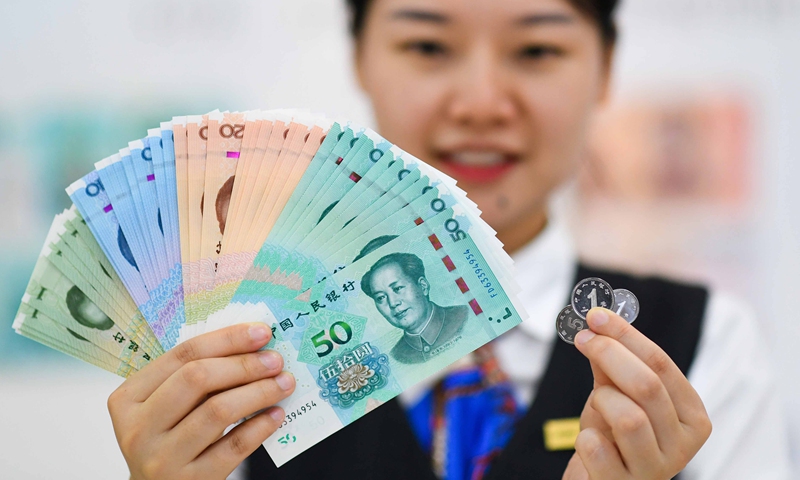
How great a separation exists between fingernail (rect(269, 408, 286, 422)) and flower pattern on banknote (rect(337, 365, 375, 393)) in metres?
0.08

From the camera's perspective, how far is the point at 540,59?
1227mm

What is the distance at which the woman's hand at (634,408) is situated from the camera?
0.73 meters

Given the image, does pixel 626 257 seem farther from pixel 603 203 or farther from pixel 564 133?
pixel 564 133

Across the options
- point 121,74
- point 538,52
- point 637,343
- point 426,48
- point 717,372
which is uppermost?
point 121,74

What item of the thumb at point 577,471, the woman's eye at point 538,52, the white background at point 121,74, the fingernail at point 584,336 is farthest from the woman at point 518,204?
the white background at point 121,74

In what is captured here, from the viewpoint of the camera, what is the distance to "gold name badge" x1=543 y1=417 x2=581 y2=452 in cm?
112

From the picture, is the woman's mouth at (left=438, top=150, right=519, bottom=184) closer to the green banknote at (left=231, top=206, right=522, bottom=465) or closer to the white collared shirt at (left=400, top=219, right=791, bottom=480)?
the white collared shirt at (left=400, top=219, right=791, bottom=480)

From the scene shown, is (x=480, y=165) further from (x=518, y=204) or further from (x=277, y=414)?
(x=277, y=414)

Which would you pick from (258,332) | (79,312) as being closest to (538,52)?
(258,332)

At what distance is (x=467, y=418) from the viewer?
1.19 m

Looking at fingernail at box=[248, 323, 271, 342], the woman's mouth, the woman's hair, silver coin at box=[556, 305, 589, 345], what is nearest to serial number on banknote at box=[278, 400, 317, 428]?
fingernail at box=[248, 323, 271, 342]

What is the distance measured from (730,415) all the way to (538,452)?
0.40 metres

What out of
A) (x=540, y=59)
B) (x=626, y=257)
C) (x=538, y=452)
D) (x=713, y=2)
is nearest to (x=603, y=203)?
(x=626, y=257)

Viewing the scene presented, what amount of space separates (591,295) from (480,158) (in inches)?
20.7
